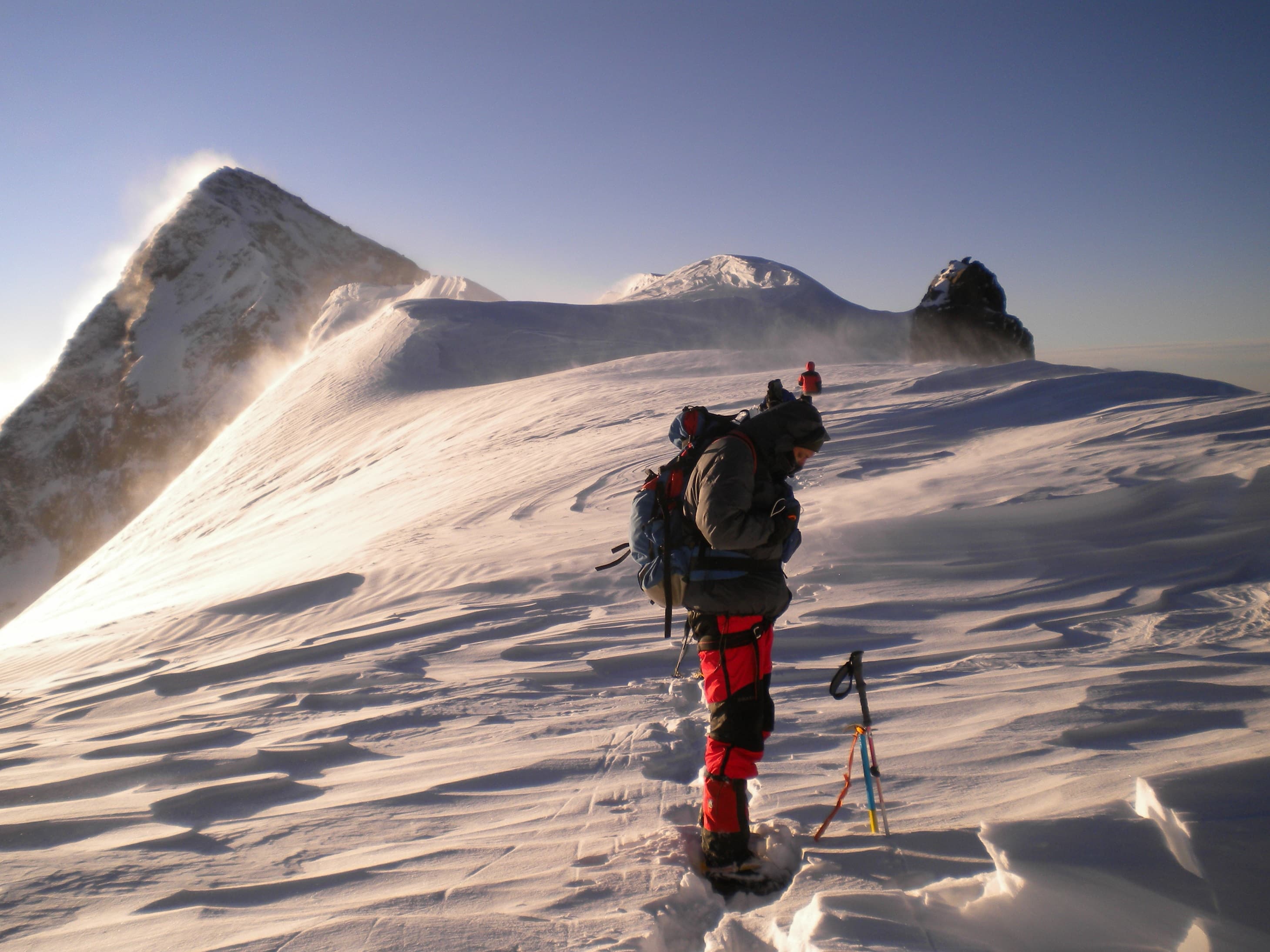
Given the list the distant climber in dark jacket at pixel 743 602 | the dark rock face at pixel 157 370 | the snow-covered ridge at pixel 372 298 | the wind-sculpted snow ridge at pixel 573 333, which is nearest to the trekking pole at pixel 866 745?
the distant climber in dark jacket at pixel 743 602

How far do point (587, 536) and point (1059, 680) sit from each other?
336 centimetres

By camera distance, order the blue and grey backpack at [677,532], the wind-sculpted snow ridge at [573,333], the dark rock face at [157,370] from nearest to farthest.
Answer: the blue and grey backpack at [677,532], the wind-sculpted snow ridge at [573,333], the dark rock face at [157,370]

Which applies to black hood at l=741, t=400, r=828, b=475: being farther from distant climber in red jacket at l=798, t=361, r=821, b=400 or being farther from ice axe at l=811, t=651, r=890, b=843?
ice axe at l=811, t=651, r=890, b=843

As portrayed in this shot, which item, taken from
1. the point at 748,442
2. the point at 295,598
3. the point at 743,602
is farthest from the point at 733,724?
the point at 295,598

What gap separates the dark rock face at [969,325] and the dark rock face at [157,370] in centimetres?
3004

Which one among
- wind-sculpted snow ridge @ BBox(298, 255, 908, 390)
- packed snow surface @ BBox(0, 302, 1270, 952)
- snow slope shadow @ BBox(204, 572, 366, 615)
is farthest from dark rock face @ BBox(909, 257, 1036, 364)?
snow slope shadow @ BBox(204, 572, 366, 615)

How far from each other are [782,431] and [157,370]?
1862 inches

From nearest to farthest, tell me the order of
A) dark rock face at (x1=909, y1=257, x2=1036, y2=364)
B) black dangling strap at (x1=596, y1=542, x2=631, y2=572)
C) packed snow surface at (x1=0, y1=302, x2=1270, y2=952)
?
packed snow surface at (x1=0, y1=302, x2=1270, y2=952), black dangling strap at (x1=596, y1=542, x2=631, y2=572), dark rock face at (x1=909, y1=257, x2=1036, y2=364)

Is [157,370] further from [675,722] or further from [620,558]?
[675,722]

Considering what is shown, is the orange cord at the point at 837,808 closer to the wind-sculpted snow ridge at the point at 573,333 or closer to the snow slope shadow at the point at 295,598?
the snow slope shadow at the point at 295,598

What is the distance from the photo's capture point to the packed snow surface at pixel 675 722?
1940 millimetres

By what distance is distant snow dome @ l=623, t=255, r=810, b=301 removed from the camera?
24.8 m

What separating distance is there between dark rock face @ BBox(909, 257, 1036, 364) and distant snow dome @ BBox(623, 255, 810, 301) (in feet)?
14.3

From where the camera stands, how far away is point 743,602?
215 cm
